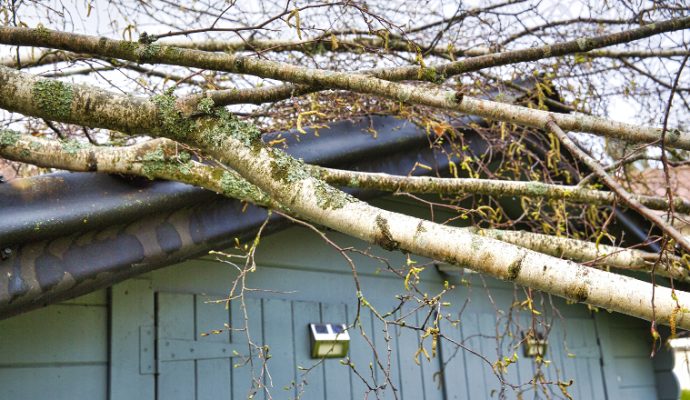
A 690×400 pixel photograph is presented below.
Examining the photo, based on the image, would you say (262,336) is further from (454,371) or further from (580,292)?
(580,292)

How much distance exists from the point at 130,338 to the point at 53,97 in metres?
1.43

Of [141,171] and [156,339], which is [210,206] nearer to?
[141,171]

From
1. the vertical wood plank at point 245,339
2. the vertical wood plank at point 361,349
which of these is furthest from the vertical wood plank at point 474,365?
the vertical wood plank at point 245,339

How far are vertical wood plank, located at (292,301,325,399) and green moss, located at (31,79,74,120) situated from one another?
76.8 inches

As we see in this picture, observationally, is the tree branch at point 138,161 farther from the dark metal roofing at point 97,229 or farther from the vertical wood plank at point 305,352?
the vertical wood plank at point 305,352

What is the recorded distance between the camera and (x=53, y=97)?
5.97ft

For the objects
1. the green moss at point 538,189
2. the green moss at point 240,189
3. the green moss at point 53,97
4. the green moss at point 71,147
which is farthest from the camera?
the green moss at point 538,189

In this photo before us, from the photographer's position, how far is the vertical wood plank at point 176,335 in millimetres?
2936

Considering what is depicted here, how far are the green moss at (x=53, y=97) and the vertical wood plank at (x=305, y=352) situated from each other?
1951 millimetres

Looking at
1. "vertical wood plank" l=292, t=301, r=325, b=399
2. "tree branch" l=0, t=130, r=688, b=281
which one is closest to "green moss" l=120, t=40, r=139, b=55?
"tree branch" l=0, t=130, r=688, b=281

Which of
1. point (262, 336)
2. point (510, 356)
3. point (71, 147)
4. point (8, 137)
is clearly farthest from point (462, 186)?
point (510, 356)

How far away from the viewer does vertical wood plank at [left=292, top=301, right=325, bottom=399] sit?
3410 mm

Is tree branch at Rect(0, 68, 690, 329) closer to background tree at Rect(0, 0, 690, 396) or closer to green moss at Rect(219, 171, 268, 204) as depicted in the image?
background tree at Rect(0, 0, 690, 396)

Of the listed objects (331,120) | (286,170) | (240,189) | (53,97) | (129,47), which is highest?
(331,120)
